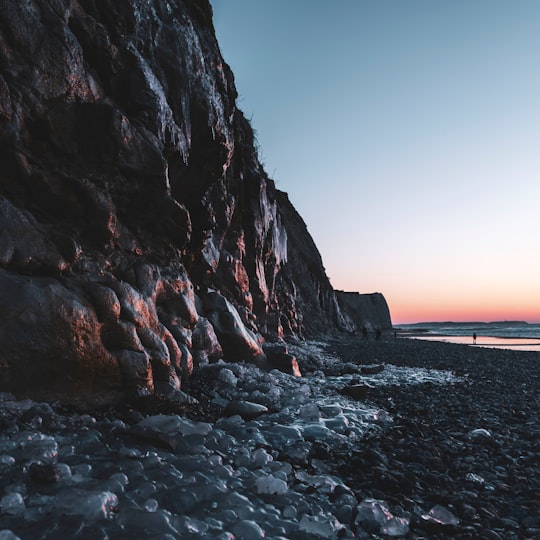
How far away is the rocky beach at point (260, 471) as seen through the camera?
9.55 feet

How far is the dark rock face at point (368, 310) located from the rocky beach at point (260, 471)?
62391mm

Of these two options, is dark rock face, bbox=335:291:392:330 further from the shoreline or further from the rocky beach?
the rocky beach

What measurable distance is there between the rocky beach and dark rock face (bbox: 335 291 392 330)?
62391mm

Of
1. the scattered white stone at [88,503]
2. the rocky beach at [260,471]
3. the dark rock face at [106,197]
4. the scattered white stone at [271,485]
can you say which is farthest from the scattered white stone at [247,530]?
the dark rock face at [106,197]

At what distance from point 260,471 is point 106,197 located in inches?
217

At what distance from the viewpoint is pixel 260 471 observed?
13.2 feet

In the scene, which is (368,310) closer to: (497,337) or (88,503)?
(497,337)

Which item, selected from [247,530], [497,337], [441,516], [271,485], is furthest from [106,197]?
[497,337]

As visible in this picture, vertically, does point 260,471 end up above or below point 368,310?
below

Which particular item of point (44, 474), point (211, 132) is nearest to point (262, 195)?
point (211, 132)

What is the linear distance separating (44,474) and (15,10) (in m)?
6.66

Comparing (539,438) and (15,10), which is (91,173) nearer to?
(15,10)

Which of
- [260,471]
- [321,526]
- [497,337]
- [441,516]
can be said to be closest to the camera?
[321,526]

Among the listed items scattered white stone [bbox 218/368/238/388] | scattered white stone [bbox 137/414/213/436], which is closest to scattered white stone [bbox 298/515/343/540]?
scattered white stone [bbox 137/414/213/436]
